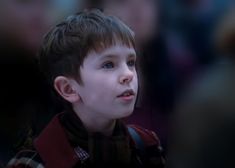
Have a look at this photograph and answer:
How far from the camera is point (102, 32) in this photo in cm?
90

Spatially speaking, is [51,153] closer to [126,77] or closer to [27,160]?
[27,160]

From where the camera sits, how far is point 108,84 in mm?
864

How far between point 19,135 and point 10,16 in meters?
0.27

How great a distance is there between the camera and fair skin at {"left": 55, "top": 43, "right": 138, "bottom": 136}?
2.83 feet

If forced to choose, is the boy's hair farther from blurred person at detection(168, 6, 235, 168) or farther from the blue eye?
blurred person at detection(168, 6, 235, 168)

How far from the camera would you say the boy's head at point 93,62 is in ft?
2.85

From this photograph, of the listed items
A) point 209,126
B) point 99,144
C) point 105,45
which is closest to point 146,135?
point 99,144

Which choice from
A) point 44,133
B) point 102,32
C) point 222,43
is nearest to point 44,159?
point 44,133

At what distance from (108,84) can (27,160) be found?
218 millimetres

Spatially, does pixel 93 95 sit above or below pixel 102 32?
below

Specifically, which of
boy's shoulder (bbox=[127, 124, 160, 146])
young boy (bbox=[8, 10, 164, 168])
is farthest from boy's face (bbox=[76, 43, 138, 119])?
boy's shoulder (bbox=[127, 124, 160, 146])

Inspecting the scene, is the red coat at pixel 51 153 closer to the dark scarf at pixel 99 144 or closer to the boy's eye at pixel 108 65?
the dark scarf at pixel 99 144

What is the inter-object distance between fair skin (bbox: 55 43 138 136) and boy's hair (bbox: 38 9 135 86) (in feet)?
0.04

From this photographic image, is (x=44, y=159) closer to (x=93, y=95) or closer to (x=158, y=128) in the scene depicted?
(x=93, y=95)
